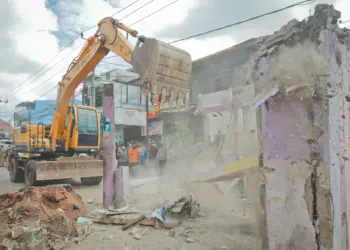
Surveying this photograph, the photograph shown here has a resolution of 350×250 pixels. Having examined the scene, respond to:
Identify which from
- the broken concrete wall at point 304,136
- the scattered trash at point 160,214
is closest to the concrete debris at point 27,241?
the scattered trash at point 160,214

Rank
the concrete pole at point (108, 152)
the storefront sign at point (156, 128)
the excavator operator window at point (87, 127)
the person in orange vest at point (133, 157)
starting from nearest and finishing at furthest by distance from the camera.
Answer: the concrete pole at point (108, 152) < the excavator operator window at point (87, 127) < the person in orange vest at point (133, 157) < the storefront sign at point (156, 128)

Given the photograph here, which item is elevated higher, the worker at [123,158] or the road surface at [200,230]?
the worker at [123,158]

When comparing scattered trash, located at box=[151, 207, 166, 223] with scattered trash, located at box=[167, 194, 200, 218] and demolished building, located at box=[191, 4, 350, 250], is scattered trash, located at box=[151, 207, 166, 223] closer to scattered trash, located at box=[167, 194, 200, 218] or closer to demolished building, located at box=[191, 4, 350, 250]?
scattered trash, located at box=[167, 194, 200, 218]

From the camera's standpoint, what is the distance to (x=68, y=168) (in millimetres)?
9250

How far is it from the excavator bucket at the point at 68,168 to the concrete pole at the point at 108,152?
136 inches

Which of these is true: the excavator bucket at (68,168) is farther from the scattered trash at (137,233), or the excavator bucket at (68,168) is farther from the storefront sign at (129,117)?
the storefront sign at (129,117)

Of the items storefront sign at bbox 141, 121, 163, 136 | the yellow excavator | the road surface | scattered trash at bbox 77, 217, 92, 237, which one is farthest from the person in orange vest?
scattered trash at bbox 77, 217, 92, 237

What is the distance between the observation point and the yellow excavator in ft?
16.6

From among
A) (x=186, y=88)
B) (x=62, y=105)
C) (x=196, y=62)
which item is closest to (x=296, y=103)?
(x=186, y=88)

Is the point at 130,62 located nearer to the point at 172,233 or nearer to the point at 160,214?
the point at 160,214

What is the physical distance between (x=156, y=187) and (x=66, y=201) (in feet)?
11.7

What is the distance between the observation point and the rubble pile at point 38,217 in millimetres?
3816

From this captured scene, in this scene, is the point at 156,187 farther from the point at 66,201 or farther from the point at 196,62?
the point at 196,62

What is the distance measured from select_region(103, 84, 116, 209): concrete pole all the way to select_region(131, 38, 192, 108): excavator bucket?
5.84 ft
